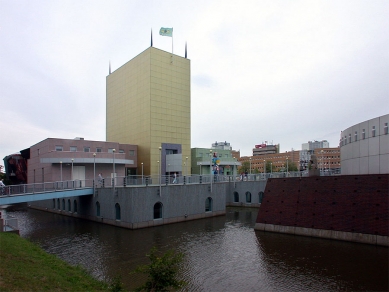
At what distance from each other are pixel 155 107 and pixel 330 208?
3778 centimetres

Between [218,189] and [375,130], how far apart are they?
62.3 ft

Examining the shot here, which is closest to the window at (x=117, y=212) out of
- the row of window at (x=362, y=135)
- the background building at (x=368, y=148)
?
the background building at (x=368, y=148)

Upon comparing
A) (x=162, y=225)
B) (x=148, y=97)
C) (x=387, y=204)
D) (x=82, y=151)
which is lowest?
(x=162, y=225)

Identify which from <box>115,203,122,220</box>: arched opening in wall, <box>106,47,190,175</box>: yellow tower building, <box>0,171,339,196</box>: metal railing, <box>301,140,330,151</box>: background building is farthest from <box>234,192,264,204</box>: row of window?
<box>301,140,330,151</box>: background building

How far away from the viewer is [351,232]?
21.4 metres

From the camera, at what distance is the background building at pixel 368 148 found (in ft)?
72.2

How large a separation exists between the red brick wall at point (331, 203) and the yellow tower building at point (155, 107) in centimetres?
2864

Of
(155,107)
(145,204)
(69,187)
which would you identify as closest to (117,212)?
(145,204)

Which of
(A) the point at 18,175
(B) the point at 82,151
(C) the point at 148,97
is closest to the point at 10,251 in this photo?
(B) the point at 82,151

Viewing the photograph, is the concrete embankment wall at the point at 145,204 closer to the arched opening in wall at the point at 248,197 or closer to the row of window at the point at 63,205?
the row of window at the point at 63,205

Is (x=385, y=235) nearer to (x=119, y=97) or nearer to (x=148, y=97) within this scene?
(x=148, y=97)

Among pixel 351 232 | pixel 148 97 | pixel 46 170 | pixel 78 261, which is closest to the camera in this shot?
pixel 78 261

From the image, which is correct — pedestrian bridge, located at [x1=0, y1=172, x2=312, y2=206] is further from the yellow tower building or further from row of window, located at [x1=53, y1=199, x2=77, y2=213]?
the yellow tower building

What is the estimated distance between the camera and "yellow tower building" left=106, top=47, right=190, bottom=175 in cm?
5447
